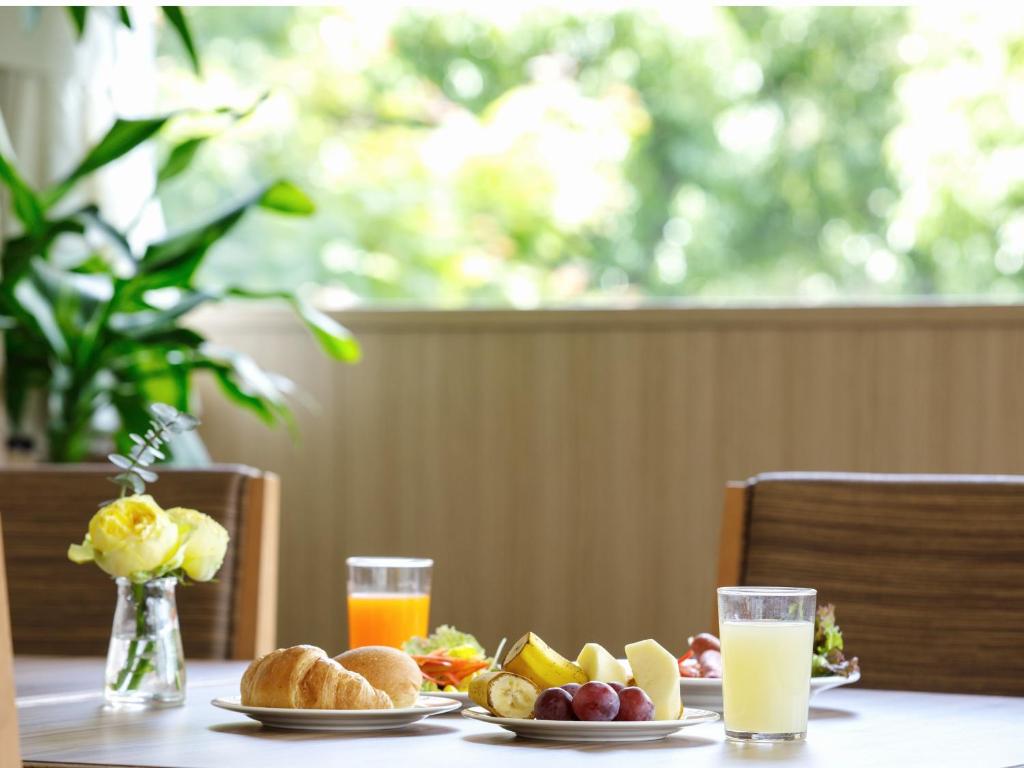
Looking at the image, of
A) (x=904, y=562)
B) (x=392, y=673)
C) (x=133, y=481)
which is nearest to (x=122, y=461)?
(x=133, y=481)

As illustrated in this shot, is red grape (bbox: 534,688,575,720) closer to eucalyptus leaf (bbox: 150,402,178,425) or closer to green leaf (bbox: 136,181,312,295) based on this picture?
eucalyptus leaf (bbox: 150,402,178,425)

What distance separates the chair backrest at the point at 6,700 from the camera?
0.68 metres

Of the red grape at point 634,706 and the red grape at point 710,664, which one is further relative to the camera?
the red grape at point 710,664

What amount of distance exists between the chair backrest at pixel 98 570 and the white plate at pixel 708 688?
23.5 inches

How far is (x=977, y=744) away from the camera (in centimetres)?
94

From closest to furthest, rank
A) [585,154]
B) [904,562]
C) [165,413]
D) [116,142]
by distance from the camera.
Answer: [165,413], [904,562], [116,142], [585,154]

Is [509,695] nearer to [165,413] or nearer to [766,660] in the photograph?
[766,660]

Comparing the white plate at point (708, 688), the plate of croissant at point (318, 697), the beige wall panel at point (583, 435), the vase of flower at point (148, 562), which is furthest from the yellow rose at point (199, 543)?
the beige wall panel at point (583, 435)

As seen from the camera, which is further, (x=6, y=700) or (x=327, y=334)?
(x=327, y=334)

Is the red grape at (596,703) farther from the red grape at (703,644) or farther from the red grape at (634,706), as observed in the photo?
the red grape at (703,644)

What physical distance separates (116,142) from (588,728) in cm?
204

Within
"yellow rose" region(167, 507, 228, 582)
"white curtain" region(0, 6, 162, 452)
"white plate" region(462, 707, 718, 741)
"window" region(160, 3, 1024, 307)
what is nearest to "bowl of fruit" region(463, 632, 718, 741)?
"white plate" region(462, 707, 718, 741)

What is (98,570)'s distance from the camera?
5.37 feet

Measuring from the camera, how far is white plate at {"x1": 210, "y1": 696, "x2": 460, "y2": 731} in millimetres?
939
